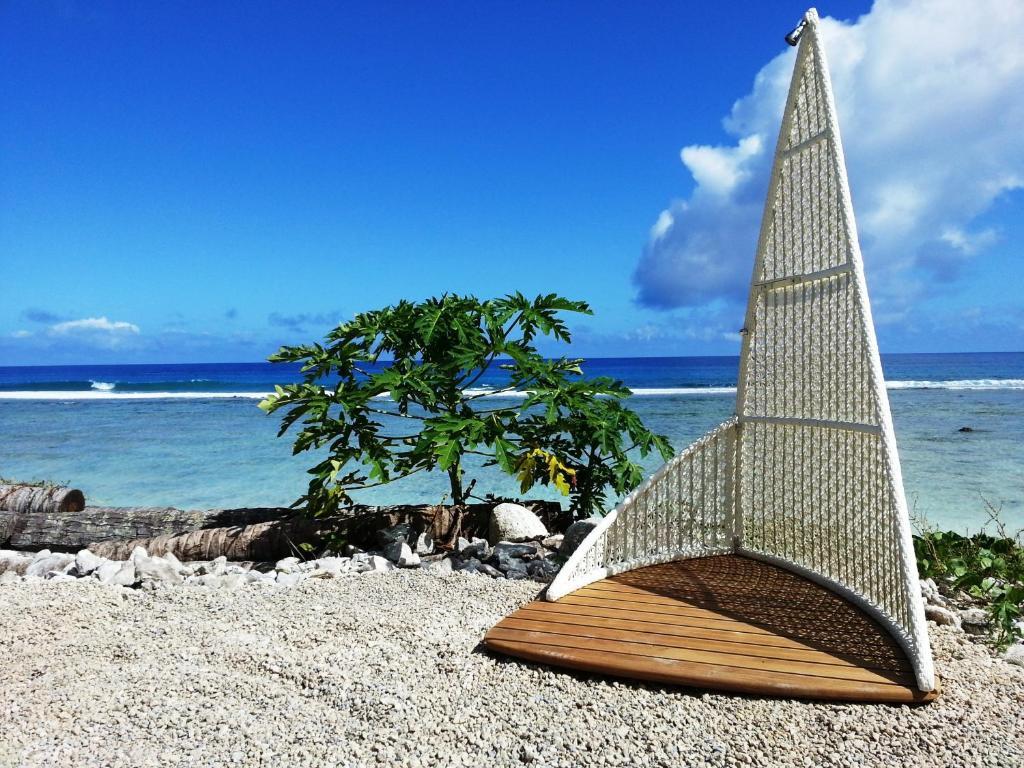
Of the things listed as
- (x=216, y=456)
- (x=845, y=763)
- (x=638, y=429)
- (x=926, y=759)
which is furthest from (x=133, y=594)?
(x=216, y=456)

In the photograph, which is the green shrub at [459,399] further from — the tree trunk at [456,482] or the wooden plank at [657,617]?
the wooden plank at [657,617]

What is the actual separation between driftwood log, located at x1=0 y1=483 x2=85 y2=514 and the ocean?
186cm

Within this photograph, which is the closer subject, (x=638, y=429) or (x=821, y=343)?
(x=821, y=343)

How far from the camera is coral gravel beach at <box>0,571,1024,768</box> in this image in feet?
6.34

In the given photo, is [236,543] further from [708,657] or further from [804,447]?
[804,447]

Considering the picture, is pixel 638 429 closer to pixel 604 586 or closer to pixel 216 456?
pixel 604 586

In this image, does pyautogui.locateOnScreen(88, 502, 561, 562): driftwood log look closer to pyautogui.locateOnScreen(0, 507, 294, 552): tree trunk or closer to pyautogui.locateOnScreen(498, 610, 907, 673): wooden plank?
pyautogui.locateOnScreen(0, 507, 294, 552): tree trunk

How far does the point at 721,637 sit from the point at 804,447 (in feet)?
3.59

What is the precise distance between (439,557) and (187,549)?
5.22 feet

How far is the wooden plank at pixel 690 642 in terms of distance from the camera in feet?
7.79

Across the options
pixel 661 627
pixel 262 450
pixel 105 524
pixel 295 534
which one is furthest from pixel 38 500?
pixel 262 450

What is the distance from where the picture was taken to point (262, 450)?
10219mm

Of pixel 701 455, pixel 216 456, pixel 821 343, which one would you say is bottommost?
pixel 216 456

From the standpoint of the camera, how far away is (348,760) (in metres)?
1.91
